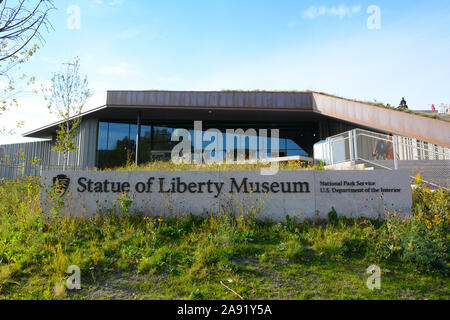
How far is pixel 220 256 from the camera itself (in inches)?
202

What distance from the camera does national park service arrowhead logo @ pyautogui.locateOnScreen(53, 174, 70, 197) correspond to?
289 inches

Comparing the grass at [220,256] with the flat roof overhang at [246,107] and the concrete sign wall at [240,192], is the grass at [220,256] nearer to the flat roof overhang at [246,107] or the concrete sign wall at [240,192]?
the concrete sign wall at [240,192]

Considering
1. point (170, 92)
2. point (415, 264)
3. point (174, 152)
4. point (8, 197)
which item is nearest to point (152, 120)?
point (174, 152)

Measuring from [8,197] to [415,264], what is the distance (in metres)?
9.45

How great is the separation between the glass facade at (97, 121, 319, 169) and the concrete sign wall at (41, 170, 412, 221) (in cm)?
1235

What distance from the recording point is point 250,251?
18.1 feet

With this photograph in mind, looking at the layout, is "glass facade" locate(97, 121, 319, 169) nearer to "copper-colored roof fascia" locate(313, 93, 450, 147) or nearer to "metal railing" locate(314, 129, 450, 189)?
"copper-colored roof fascia" locate(313, 93, 450, 147)

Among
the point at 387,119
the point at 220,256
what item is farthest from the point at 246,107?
the point at 220,256

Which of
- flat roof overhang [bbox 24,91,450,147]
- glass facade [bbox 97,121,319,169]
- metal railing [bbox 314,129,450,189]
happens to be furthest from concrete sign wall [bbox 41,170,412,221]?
glass facade [bbox 97,121,319,169]

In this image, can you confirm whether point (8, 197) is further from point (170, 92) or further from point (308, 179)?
point (170, 92)

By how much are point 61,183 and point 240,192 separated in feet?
14.8

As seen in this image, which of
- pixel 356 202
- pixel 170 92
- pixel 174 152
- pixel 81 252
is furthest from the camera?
pixel 174 152

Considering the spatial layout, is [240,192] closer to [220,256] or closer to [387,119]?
[220,256]
